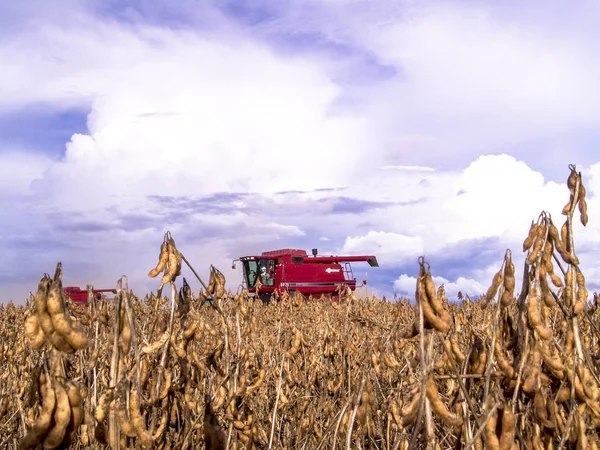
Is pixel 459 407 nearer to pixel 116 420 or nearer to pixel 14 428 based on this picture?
pixel 116 420

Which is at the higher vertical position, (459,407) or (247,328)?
(247,328)

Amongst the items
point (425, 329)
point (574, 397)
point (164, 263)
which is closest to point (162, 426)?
point (164, 263)

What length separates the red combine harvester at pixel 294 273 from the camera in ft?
82.3

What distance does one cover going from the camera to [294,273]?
25.5m

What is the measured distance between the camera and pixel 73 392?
56.2 inches

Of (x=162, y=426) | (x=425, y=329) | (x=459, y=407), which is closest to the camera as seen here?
(x=425, y=329)

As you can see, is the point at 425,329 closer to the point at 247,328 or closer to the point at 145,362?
the point at 145,362

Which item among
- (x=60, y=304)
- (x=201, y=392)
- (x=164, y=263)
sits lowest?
(x=201, y=392)

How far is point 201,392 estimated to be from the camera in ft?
11.1

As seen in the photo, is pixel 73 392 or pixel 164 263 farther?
pixel 164 263

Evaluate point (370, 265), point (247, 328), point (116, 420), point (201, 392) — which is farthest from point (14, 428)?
point (370, 265)

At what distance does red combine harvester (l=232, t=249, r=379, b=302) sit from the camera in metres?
25.1

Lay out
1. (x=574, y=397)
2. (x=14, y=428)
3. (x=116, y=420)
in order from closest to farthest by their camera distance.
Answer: (x=116, y=420)
(x=574, y=397)
(x=14, y=428)

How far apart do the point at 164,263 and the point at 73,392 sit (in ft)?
2.91
